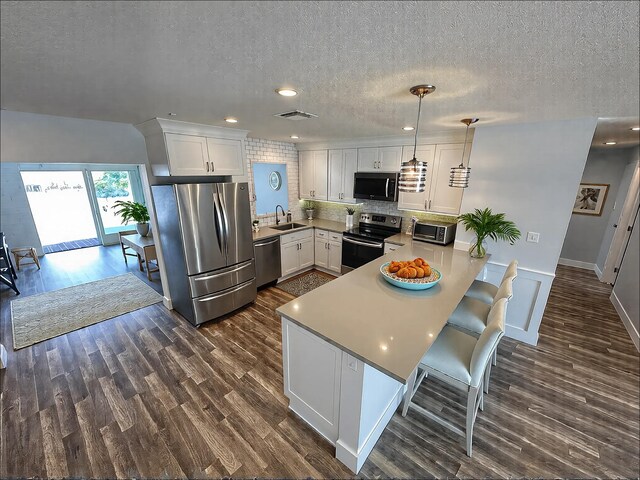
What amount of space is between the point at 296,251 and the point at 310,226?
1.72 ft

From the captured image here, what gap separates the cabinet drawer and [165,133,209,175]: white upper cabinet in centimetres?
159

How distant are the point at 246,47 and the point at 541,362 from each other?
3.67 m

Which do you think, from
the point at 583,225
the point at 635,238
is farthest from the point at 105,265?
the point at 583,225

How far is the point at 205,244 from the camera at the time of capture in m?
3.00

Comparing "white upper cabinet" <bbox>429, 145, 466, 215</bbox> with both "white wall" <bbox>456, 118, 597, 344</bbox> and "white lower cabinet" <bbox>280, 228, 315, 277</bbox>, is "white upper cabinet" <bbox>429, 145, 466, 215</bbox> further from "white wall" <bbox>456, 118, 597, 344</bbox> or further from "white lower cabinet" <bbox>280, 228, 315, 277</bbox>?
"white lower cabinet" <bbox>280, 228, 315, 277</bbox>

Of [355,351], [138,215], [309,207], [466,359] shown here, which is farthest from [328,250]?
[138,215]

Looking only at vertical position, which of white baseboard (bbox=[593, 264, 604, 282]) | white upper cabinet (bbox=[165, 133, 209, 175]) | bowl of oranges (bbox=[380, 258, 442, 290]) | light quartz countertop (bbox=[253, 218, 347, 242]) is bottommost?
white baseboard (bbox=[593, 264, 604, 282])

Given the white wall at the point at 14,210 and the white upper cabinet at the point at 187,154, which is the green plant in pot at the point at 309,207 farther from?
the white wall at the point at 14,210

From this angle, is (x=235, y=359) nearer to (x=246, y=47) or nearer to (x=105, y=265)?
(x=246, y=47)

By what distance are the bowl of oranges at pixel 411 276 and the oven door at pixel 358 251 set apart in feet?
5.08

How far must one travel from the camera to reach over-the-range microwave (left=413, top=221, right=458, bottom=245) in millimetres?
3312

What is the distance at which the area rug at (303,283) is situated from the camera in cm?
408

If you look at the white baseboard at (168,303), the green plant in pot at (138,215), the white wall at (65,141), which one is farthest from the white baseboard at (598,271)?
the green plant in pot at (138,215)

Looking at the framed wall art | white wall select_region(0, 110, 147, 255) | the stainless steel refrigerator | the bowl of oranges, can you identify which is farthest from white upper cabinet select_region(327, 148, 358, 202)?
the framed wall art
